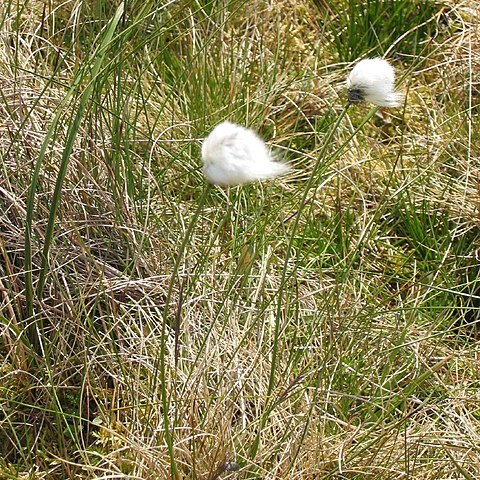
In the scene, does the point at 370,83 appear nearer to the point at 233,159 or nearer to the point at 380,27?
the point at 233,159

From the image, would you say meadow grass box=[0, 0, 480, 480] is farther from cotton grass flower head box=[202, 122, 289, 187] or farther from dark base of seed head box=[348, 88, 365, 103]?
cotton grass flower head box=[202, 122, 289, 187]

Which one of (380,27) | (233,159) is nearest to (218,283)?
(233,159)

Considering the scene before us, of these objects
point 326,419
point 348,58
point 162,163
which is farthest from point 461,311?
point 348,58

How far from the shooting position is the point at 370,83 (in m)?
1.45

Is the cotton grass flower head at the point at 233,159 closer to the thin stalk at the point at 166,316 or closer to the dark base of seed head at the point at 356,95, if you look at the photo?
the thin stalk at the point at 166,316

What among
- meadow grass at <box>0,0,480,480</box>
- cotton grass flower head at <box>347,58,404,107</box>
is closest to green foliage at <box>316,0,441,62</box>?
meadow grass at <box>0,0,480,480</box>

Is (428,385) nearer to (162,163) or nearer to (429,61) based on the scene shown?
(162,163)

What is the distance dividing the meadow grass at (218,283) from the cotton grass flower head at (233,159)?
0.22 metres

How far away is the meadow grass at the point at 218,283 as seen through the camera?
165 cm

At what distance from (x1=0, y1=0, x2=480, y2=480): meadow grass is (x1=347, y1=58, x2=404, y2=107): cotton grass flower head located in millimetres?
95

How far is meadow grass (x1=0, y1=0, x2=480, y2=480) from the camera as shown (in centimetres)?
165

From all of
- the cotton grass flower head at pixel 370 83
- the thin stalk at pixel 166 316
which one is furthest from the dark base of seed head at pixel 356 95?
the thin stalk at pixel 166 316

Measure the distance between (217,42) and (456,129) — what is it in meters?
0.76

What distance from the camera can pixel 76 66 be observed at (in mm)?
2373
